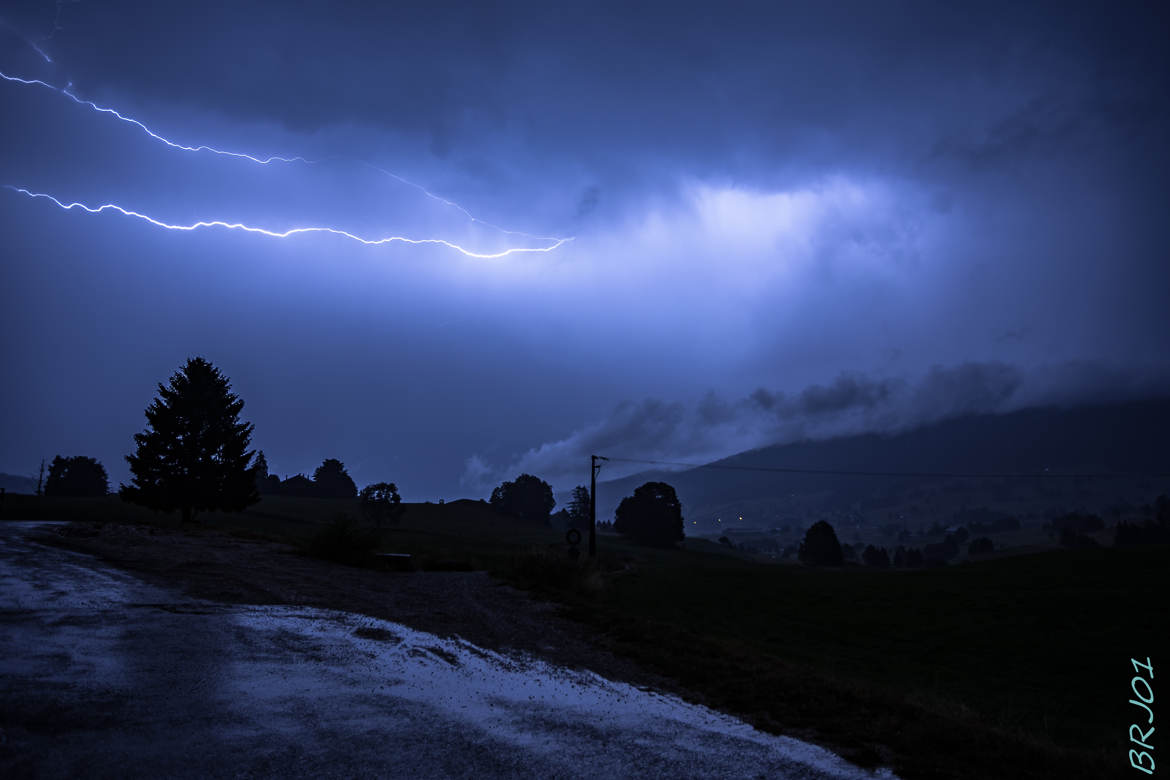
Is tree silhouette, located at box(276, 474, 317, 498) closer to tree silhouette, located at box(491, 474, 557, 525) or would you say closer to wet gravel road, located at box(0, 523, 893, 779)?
tree silhouette, located at box(491, 474, 557, 525)

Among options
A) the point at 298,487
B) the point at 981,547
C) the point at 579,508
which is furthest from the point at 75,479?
the point at 981,547

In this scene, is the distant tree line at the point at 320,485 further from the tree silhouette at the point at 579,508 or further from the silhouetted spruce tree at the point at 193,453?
the silhouetted spruce tree at the point at 193,453

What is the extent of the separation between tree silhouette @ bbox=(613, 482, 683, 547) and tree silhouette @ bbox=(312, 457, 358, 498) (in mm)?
63671

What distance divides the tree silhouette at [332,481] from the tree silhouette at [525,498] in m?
31.8

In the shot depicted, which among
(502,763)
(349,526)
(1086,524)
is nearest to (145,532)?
(349,526)

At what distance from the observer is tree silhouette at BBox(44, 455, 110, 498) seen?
96.1 metres

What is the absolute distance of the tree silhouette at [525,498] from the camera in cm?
13875

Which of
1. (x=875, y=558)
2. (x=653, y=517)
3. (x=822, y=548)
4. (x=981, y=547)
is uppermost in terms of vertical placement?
(x=653, y=517)

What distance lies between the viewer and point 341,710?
7090mm

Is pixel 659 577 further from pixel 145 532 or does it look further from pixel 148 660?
pixel 148 660

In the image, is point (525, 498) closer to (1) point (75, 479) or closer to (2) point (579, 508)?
(2) point (579, 508)

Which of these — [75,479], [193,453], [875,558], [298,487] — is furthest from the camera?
[298,487]

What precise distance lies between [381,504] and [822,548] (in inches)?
2547

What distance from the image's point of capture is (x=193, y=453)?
45188mm
